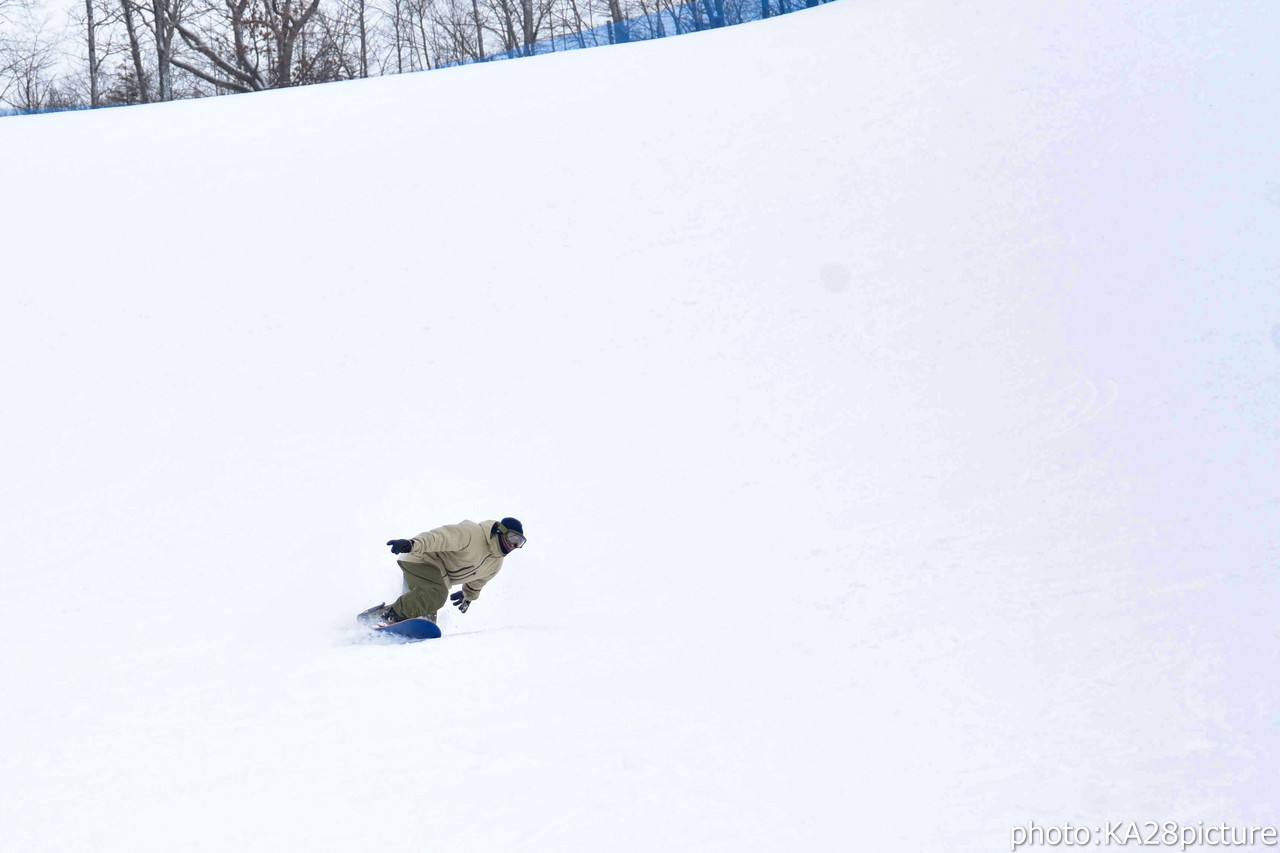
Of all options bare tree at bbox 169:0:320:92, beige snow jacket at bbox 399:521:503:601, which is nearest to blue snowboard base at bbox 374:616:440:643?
beige snow jacket at bbox 399:521:503:601

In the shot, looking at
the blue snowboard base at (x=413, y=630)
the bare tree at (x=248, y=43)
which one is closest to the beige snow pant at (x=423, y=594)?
the blue snowboard base at (x=413, y=630)

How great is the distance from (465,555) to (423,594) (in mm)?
379

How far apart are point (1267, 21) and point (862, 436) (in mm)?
11775

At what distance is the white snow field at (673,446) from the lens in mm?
4293

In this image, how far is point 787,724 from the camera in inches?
189

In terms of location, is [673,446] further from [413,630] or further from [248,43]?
[248,43]

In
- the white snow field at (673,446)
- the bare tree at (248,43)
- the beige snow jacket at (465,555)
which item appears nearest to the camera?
the white snow field at (673,446)

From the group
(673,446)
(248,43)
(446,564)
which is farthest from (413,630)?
(248,43)

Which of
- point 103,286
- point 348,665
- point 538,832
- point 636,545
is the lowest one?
point 538,832

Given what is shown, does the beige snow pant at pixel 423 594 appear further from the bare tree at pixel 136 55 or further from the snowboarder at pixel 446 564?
→ the bare tree at pixel 136 55

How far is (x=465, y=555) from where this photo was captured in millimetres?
6059

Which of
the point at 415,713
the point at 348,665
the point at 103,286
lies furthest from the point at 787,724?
the point at 103,286

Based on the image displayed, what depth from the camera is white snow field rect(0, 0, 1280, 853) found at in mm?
4293

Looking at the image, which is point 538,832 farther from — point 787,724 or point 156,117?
point 156,117
